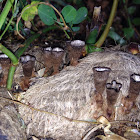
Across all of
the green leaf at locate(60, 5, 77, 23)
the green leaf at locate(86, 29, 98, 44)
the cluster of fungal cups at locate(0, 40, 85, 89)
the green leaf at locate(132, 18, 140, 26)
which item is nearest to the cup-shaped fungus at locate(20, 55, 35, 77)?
the cluster of fungal cups at locate(0, 40, 85, 89)

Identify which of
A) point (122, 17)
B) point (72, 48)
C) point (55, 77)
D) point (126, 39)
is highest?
point (122, 17)

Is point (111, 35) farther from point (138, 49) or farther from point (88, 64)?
point (88, 64)

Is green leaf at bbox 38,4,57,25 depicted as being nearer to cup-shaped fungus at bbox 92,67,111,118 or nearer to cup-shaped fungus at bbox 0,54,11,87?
cup-shaped fungus at bbox 0,54,11,87

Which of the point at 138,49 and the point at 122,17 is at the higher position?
the point at 122,17

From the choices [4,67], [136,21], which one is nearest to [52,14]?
[4,67]

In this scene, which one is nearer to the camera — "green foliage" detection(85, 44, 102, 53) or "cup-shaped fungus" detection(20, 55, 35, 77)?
"cup-shaped fungus" detection(20, 55, 35, 77)

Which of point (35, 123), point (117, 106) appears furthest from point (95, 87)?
point (35, 123)
